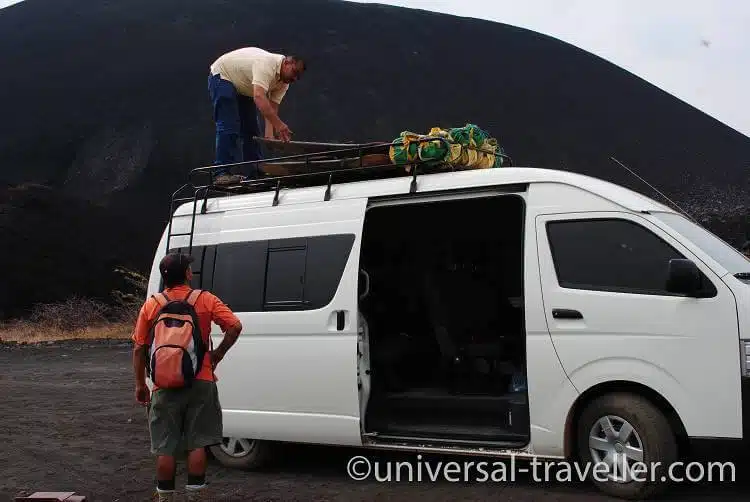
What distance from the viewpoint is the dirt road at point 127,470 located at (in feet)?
18.4

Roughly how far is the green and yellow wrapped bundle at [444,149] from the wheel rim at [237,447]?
8.64ft

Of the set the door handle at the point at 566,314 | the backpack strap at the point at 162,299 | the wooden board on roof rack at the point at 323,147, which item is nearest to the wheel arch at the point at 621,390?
the door handle at the point at 566,314

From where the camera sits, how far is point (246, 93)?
8.48 meters

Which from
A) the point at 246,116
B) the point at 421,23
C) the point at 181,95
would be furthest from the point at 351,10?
the point at 246,116

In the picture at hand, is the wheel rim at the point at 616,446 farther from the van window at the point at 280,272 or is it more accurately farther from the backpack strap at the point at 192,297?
the backpack strap at the point at 192,297

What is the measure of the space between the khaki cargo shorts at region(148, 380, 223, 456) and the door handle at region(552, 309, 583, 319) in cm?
230

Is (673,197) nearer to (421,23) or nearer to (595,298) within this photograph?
(421,23)

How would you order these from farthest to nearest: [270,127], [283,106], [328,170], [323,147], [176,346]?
[283,106]
[270,127]
[323,147]
[328,170]
[176,346]

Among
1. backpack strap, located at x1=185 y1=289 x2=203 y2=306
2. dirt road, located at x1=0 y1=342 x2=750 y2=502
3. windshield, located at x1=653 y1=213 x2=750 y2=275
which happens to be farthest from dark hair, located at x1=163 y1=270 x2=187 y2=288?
windshield, located at x1=653 y1=213 x2=750 y2=275

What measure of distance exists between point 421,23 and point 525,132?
11.2m

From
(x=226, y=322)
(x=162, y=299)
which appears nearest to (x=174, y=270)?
(x=162, y=299)

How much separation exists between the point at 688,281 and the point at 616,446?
1.16 meters

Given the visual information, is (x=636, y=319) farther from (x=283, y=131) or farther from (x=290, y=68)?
(x=290, y=68)

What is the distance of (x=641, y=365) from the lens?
5.03 metres
